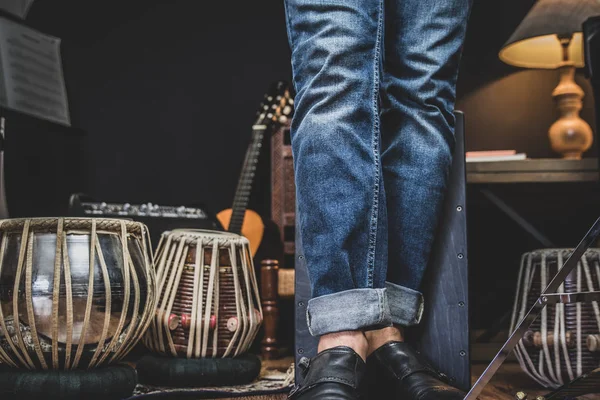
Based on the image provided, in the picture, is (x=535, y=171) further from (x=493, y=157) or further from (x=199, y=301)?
(x=199, y=301)

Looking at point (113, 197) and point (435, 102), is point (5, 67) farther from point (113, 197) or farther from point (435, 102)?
point (435, 102)

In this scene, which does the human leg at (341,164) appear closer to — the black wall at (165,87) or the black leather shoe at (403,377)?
the black leather shoe at (403,377)

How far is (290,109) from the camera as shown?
268cm

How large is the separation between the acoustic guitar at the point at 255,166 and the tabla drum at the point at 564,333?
115 centimetres

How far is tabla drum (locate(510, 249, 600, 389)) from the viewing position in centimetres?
163

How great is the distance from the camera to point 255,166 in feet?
8.70

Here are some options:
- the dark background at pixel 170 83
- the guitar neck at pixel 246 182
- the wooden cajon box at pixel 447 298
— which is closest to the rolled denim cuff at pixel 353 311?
the wooden cajon box at pixel 447 298

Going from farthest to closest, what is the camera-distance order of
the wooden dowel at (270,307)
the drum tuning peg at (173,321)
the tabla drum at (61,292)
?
the wooden dowel at (270,307) < the drum tuning peg at (173,321) < the tabla drum at (61,292)

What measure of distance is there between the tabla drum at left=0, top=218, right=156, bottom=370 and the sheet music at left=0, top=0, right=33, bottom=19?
1.78m

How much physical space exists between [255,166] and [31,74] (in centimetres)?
102

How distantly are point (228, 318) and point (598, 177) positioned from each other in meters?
1.20

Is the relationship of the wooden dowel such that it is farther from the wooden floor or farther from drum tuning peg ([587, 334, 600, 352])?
drum tuning peg ([587, 334, 600, 352])

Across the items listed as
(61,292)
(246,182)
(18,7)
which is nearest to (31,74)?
(18,7)

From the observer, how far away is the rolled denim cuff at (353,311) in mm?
1104
